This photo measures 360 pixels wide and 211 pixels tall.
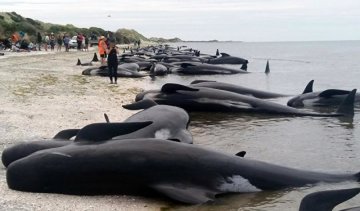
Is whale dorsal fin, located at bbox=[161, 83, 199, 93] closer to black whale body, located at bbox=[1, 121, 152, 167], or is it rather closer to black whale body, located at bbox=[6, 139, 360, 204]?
black whale body, located at bbox=[1, 121, 152, 167]

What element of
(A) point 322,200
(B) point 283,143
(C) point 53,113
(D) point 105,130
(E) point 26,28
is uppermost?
(E) point 26,28

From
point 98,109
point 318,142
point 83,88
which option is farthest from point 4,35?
point 318,142

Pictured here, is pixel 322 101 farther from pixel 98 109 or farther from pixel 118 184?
pixel 118 184

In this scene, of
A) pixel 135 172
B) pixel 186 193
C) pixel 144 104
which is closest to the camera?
pixel 186 193

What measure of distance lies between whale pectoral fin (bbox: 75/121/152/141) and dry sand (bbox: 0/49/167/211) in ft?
2.95

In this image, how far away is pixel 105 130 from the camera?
7148 millimetres

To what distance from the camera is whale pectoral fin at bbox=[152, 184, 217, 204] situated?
654 cm

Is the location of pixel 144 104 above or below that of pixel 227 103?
above

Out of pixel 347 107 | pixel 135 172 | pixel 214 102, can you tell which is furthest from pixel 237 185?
pixel 347 107

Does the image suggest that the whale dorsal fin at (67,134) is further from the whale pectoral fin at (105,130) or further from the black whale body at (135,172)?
the black whale body at (135,172)

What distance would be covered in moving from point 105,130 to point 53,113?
601 centimetres

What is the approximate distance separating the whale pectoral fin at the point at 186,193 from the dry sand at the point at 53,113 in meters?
0.24

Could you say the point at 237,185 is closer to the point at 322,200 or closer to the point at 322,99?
the point at 322,200

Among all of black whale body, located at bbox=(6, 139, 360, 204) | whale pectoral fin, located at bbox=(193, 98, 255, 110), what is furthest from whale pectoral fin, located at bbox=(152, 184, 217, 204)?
whale pectoral fin, located at bbox=(193, 98, 255, 110)
